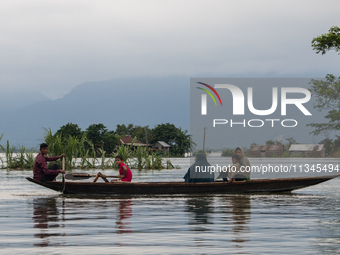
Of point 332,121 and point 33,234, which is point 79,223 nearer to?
point 33,234

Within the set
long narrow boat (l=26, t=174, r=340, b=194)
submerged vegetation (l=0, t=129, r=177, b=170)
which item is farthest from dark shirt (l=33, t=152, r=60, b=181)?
submerged vegetation (l=0, t=129, r=177, b=170)

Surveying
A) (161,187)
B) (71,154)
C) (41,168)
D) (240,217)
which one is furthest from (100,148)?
(240,217)

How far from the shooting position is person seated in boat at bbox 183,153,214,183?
13875 mm

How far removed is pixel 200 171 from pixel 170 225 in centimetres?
590

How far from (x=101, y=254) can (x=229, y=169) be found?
9.12m

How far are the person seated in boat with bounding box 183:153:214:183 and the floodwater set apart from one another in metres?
0.81

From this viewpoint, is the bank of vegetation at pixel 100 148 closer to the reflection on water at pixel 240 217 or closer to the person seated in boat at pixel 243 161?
the person seated in boat at pixel 243 161

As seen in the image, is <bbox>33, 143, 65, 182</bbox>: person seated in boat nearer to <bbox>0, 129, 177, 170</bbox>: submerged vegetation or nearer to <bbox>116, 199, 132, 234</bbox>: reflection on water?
<bbox>116, 199, 132, 234</bbox>: reflection on water

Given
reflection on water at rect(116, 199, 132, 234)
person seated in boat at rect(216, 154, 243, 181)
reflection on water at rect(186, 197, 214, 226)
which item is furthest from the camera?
person seated in boat at rect(216, 154, 243, 181)

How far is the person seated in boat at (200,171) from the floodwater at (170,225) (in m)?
0.81

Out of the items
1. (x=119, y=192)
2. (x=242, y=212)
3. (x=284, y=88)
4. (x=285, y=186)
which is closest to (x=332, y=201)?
(x=285, y=186)

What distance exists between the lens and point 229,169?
572 inches

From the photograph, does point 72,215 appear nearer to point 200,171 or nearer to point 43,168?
point 43,168

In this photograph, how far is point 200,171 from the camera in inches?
553
